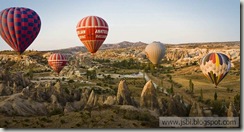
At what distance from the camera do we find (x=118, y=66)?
269 feet

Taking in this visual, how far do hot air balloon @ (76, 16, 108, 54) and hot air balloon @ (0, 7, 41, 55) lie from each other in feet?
10.4

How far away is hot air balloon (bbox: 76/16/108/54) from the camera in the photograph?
74.9ft

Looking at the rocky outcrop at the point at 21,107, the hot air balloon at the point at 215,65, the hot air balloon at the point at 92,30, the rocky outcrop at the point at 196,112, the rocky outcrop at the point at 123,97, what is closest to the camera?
the rocky outcrop at the point at 196,112

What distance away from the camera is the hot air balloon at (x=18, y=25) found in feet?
69.2

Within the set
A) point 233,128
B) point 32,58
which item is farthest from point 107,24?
point 32,58

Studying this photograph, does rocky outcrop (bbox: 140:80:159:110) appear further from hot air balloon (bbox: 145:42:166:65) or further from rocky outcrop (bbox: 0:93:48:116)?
hot air balloon (bbox: 145:42:166:65)

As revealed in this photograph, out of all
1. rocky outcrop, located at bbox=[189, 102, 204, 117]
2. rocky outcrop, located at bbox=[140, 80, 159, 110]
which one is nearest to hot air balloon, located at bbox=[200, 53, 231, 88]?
rocky outcrop, located at bbox=[140, 80, 159, 110]

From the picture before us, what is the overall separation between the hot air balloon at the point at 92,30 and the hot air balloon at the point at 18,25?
3159 millimetres

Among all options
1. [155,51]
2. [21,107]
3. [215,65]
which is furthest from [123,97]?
[155,51]

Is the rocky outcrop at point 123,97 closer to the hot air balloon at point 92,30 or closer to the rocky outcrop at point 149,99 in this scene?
the rocky outcrop at point 149,99

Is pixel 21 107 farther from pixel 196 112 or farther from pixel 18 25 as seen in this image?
pixel 196 112

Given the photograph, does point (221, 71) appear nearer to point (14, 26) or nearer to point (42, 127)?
point (42, 127)

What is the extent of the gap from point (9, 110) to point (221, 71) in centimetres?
1304

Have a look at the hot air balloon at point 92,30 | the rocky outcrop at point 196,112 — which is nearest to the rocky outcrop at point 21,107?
the hot air balloon at point 92,30
